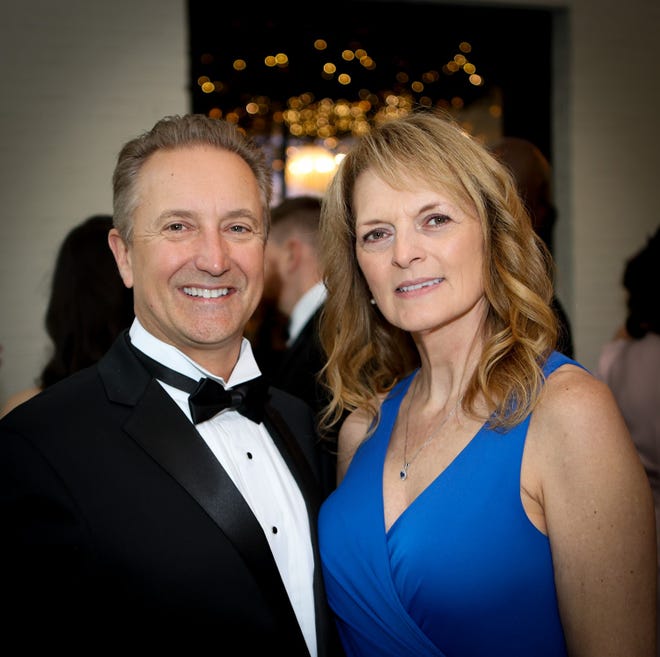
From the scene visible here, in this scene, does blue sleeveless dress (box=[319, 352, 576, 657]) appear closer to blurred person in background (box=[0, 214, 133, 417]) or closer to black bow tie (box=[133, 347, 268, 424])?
black bow tie (box=[133, 347, 268, 424])

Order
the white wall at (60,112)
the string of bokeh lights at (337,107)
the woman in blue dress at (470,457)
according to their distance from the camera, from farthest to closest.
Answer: the string of bokeh lights at (337,107) < the white wall at (60,112) < the woman in blue dress at (470,457)

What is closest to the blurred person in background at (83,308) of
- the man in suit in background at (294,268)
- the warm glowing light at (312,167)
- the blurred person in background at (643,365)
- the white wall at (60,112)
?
the man in suit in background at (294,268)

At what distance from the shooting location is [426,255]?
5.90 feet

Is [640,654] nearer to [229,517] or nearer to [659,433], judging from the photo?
[229,517]

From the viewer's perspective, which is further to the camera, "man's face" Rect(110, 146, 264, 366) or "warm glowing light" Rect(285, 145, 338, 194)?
"warm glowing light" Rect(285, 145, 338, 194)

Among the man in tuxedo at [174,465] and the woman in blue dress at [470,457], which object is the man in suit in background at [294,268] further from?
the man in tuxedo at [174,465]

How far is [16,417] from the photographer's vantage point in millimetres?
1533

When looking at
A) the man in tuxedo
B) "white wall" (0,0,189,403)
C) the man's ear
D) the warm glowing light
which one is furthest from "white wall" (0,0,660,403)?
the warm glowing light

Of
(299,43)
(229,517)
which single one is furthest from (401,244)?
(299,43)

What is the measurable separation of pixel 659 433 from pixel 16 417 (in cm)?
199

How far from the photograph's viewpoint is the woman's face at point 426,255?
180cm

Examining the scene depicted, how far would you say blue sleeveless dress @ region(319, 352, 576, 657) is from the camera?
1607mm

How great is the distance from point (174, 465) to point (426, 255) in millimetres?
733

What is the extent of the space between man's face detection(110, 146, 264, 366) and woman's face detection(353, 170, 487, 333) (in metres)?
0.34
